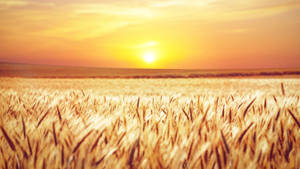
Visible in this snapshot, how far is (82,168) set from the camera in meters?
0.75

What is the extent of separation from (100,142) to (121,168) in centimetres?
22

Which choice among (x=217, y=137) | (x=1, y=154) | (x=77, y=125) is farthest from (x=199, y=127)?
(x=1, y=154)

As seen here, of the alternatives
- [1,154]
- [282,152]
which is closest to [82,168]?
[1,154]

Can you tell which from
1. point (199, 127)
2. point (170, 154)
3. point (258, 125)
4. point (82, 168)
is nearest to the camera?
point (82, 168)

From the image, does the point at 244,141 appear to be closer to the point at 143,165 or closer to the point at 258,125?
the point at 258,125

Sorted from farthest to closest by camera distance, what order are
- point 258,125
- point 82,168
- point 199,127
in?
point 258,125 → point 199,127 → point 82,168

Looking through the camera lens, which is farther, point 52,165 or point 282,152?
point 282,152

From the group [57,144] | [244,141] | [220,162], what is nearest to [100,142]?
[57,144]

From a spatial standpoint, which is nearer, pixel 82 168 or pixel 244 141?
pixel 82 168

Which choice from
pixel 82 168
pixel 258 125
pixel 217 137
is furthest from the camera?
pixel 258 125

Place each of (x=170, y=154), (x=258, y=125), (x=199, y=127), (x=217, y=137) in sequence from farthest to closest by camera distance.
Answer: (x=258, y=125) < (x=199, y=127) < (x=217, y=137) < (x=170, y=154)

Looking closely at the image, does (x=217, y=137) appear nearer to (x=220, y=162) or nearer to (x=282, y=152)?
(x=220, y=162)

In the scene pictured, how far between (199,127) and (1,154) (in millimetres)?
801

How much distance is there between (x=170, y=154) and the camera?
88cm
